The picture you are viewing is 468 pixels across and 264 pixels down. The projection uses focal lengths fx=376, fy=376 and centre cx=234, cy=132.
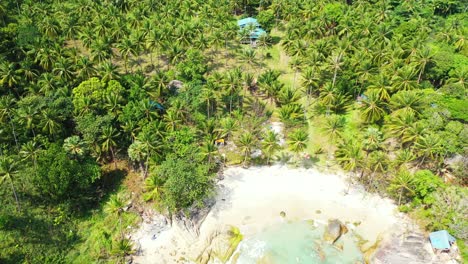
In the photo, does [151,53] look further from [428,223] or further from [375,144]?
[428,223]

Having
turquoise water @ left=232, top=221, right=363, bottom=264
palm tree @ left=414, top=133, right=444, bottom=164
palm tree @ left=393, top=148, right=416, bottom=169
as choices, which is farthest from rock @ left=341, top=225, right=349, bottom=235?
palm tree @ left=414, top=133, right=444, bottom=164

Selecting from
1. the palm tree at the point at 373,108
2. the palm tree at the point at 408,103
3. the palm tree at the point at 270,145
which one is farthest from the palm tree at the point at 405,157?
the palm tree at the point at 270,145

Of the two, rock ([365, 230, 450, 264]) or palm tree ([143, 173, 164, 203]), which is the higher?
palm tree ([143, 173, 164, 203])

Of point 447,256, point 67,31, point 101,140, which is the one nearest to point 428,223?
point 447,256

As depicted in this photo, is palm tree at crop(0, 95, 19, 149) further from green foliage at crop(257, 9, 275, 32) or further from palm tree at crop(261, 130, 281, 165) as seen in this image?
green foliage at crop(257, 9, 275, 32)

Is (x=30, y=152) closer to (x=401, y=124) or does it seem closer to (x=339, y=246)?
(x=339, y=246)
